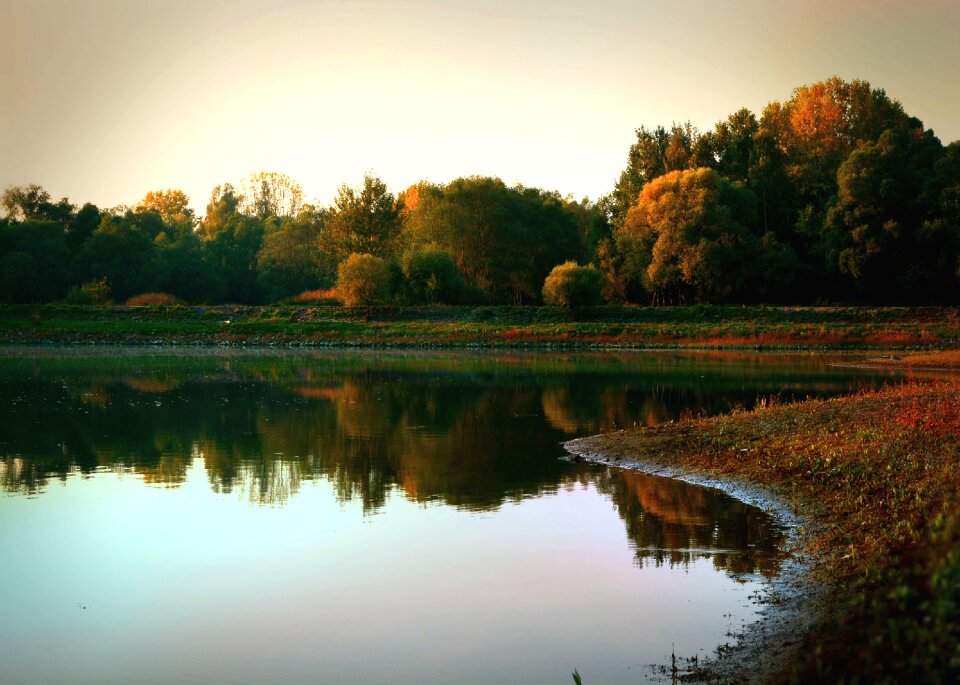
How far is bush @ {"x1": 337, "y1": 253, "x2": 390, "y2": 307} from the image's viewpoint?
84688 millimetres

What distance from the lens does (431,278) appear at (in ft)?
287

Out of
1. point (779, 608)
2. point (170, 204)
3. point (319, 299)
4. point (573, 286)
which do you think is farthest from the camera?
point (170, 204)

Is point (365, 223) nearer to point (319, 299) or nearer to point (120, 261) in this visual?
point (319, 299)

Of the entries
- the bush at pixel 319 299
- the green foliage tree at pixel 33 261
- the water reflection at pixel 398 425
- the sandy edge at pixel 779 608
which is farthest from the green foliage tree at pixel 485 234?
→ the sandy edge at pixel 779 608

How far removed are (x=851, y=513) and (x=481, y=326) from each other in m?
64.4

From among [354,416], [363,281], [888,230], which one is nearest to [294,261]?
[363,281]

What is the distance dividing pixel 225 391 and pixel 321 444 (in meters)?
16.1

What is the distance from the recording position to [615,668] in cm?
1070

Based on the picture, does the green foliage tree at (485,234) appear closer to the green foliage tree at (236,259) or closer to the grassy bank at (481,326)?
the grassy bank at (481,326)

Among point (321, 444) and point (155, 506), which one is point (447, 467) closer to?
point (321, 444)

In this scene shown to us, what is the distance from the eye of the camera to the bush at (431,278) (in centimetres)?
8788

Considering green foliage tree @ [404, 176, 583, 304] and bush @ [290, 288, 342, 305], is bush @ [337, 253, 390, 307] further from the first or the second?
green foliage tree @ [404, 176, 583, 304]

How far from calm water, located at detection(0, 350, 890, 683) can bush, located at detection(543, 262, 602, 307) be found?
48.6 m

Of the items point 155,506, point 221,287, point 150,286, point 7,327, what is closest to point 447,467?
point 155,506
